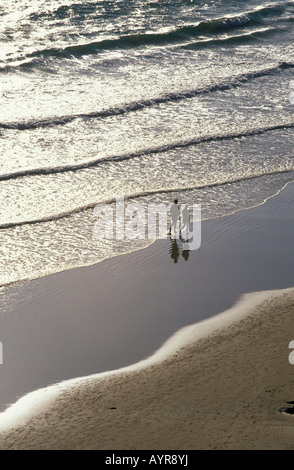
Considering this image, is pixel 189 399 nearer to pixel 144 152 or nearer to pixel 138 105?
pixel 144 152

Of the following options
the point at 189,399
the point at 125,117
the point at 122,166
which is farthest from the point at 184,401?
the point at 125,117

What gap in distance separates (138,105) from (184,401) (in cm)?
1450

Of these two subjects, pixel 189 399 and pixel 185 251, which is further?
pixel 185 251

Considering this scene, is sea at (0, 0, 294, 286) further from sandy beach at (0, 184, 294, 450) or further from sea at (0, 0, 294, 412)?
sandy beach at (0, 184, 294, 450)

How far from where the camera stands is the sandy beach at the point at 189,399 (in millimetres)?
7207

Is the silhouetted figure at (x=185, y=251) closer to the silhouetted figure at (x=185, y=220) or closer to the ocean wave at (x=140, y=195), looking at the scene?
the silhouetted figure at (x=185, y=220)

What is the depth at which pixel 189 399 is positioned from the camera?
790 centimetres

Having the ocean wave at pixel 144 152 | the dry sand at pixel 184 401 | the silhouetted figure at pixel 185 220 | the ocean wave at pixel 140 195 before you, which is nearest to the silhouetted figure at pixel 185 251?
the silhouetted figure at pixel 185 220

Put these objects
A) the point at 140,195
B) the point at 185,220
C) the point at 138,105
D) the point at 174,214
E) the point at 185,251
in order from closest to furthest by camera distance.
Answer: the point at 185,251, the point at 174,214, the point at 185,220, the point at 140,195, the point at 138,105

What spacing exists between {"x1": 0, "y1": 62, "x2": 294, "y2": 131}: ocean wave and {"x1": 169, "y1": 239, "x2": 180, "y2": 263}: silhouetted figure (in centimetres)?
808

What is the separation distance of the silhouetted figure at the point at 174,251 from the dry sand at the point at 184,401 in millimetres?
2577
